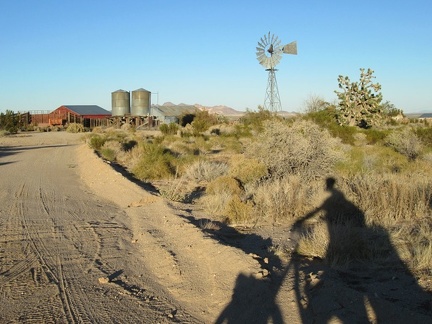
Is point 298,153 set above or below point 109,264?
above

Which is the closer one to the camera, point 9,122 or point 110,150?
point 110,150

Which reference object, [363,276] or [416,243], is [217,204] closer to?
[416,243]

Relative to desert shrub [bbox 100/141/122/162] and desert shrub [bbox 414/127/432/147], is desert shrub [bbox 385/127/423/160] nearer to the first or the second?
desert shrub [bbox 414/127/432/147]

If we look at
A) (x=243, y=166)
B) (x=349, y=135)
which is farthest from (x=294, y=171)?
(x=349, y=135)

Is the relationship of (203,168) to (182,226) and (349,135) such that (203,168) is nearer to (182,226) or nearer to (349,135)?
(182,226)

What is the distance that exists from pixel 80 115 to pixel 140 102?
17.4 metres

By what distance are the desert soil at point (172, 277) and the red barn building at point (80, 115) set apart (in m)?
79.1

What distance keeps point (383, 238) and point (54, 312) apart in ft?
20.7

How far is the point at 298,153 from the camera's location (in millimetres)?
17094

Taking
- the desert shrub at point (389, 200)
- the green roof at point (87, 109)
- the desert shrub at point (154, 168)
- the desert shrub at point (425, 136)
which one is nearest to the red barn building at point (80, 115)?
the green roof at point (87, 109)

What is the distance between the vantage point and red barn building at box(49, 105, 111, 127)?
89.5m

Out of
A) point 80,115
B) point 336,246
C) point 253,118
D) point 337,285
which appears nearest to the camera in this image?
point 337,285

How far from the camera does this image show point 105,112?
10094cm

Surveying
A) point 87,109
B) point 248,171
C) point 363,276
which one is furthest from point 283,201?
point 87,109
